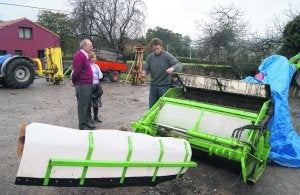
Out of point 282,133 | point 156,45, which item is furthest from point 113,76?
point 282,133

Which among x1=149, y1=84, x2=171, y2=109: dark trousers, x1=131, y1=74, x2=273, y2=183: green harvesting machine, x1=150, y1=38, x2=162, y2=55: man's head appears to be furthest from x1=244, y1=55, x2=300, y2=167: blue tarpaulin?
x1=150, y1=38, x2=162, y2=55: man's head

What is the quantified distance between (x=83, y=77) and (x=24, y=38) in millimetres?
35303

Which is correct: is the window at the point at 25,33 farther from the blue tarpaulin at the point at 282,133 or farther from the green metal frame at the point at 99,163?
the green metal frame at the point at 99,163

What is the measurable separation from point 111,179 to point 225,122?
6.66 ft

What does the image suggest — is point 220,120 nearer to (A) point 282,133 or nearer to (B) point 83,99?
(A) point 282,133

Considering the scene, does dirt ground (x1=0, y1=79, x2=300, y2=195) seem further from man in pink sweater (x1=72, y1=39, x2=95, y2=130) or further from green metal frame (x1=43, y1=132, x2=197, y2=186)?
man in pink sweater (x1=72, y1=39, x2=95, y2=130)

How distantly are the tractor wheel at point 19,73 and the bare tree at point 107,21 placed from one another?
18031mm

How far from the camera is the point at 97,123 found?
24.9ft

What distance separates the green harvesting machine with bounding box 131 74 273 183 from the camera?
421cm

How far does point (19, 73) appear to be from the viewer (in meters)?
12.9

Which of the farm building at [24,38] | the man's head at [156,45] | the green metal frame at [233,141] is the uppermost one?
the farm building at [24,38]

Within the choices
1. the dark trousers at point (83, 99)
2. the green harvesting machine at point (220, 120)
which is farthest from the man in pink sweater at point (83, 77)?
the green harvesting machine at point (220, 120)

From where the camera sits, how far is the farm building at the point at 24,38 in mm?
36688

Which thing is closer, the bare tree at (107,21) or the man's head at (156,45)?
the man's head at (156,45)
